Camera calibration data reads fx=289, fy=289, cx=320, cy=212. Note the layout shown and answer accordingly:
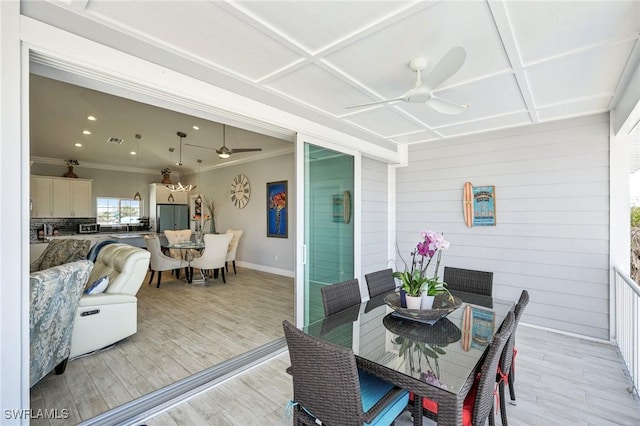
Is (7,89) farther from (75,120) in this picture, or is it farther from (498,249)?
(498,249)

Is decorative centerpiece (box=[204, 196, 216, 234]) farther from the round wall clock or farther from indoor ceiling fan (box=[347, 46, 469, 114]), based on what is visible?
indoor ceiling fan (box=[347, 46, 469, 114])

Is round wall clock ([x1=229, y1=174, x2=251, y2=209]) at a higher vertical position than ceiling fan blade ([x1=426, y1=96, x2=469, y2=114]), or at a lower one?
lower

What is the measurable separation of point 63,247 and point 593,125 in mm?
7311

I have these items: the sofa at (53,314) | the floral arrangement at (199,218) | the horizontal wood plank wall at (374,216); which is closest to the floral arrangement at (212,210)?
the floral arrangement at (199,218)

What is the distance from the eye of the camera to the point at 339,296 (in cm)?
238

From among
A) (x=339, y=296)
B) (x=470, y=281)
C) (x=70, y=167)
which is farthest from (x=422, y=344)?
(x=70, y=167)

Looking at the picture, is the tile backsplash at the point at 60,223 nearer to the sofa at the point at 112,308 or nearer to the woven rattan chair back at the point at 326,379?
the sofa at the point at 112,308

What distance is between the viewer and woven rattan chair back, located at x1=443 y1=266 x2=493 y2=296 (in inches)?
115

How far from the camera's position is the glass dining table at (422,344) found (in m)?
1.33

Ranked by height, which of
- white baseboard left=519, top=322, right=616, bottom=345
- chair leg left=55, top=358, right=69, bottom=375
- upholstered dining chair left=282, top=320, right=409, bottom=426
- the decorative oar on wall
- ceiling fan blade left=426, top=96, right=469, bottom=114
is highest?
ceiling fan blade left=426, top=96, right=469, bottom=114

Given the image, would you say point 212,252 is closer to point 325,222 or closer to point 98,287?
point 98,287

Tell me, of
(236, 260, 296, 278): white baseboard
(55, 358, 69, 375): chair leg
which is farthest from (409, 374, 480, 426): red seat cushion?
(236, 260, 296, 278): white baseboard

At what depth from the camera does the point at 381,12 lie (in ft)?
6.01

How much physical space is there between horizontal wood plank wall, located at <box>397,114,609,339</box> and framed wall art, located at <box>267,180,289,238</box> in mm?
3400
